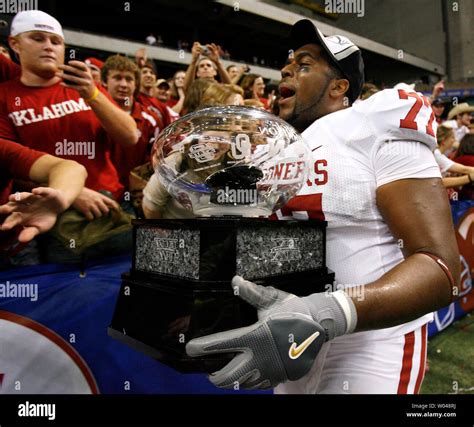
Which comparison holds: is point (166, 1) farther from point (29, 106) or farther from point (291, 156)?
point (291, 156)

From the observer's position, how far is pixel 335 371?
33.2 inches

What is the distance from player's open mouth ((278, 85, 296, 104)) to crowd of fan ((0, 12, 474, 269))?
19 centimetres

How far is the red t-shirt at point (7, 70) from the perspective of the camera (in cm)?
144

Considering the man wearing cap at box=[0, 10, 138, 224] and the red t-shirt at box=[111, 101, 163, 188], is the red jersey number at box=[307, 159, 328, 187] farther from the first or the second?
the red t-shirt at box=[111, 101, 163, 188]

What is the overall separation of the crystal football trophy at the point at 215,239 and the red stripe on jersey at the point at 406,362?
285 mm

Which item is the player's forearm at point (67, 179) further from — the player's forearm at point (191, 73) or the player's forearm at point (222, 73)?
the player's forearm at point (222, 73)

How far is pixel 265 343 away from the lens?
51cm

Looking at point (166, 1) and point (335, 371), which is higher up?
point (166, 1)

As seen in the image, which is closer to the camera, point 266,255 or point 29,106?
point 266,255

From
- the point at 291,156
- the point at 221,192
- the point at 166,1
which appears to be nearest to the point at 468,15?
the point at 291,156

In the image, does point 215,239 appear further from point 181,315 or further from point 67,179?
point 67,179

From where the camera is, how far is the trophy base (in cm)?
54

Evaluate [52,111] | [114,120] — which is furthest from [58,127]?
[114,120]

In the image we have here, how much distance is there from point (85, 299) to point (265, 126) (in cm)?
79
